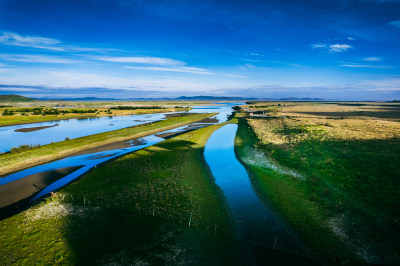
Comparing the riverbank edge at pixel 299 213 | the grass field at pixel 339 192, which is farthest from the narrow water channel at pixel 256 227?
the grass field at pixel 339 192

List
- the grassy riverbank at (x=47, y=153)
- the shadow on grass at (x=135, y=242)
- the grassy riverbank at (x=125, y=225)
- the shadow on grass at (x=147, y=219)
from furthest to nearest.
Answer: the grassy riverbank at (x=47, y=153), the shadow on grass at (x=147, y=219), the grassy riverbank at (x=125, y=225), the shadow on grass at (x=135, y=242)

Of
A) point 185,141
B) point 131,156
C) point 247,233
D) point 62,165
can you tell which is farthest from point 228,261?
point 185,141

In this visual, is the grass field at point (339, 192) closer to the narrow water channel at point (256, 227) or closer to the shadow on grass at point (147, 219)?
the narrow water channel at point (256, 227)

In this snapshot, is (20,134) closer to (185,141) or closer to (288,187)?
(185,141)

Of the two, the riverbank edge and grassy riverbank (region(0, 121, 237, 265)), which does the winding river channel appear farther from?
grassy riverbank (region(0, 121, 237, 265))

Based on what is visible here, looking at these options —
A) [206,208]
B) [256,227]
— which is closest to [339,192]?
[256,227]
